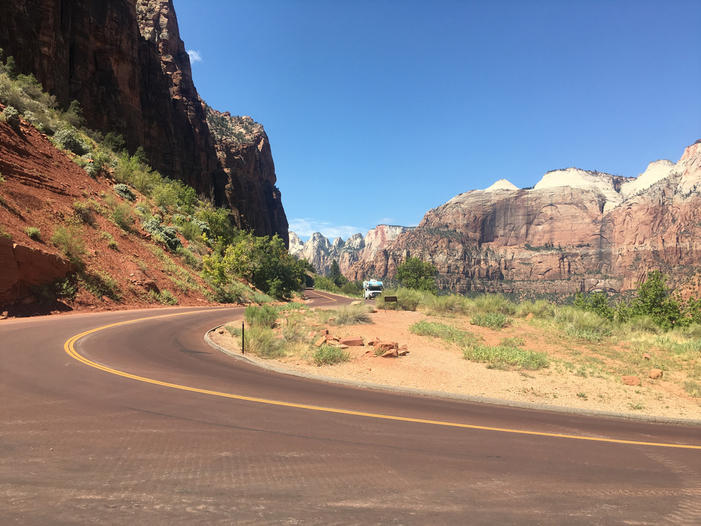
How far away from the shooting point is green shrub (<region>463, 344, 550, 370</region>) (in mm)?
11914

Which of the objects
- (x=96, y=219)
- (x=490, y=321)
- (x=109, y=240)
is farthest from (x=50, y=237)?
(x=490, y=321)

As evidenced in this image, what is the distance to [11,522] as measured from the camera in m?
2.61

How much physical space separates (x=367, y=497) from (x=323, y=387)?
5080 millimetres

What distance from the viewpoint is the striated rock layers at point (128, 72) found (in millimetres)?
36906

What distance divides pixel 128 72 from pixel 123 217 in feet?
116

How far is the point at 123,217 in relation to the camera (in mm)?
26891

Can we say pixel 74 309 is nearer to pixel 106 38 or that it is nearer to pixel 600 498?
pixel 600 498

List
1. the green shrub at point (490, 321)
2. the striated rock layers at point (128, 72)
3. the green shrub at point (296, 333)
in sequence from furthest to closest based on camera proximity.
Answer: the striated rock layers at point (128, 72) → the green shrub at point (490, 321) → the green shrub at point (296, 333)

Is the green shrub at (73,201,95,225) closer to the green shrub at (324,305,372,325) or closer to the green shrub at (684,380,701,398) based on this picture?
the green shrub at (324,305,372,325)

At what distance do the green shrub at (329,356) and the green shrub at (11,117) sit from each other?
2656 centimetres

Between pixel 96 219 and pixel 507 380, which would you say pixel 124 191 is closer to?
pixel 96 219

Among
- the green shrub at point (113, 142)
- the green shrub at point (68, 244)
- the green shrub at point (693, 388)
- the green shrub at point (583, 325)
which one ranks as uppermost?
the green shrub at point (113, 142)

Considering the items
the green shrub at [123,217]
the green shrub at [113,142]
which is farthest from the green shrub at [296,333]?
the green shrub at [113,142]

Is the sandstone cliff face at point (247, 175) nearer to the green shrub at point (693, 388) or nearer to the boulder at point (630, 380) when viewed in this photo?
the boulder at point (630, 380)
